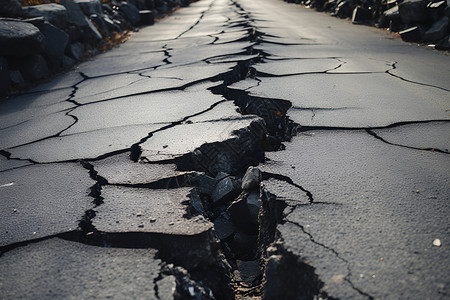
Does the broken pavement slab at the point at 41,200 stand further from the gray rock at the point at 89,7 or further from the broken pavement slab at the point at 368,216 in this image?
the gray rock at the point at 89,7

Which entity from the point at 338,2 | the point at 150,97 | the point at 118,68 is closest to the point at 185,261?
the point at 150,97

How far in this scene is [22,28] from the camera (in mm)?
4512

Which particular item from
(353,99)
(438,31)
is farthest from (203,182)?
(438,31)

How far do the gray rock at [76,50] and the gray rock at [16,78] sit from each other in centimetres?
139

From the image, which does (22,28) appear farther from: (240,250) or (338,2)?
(338,2)

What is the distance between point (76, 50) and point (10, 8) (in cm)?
126

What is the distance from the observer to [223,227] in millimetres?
1898

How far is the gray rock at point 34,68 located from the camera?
4.76 m

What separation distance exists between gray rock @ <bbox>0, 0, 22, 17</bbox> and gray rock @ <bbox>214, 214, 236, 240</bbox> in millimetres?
4799

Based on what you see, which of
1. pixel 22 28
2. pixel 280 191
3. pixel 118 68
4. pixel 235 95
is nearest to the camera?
pixel 280 191

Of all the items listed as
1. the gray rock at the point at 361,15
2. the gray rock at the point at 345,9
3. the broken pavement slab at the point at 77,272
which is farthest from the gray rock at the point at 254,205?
the gray rock at the point at 345,9

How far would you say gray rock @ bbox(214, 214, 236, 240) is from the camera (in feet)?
6.10

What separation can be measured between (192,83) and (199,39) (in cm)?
349

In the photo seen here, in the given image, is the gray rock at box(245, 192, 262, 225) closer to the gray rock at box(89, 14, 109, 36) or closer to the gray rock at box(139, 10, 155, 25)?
the gray rock at box(89, 14, 109, 36)
